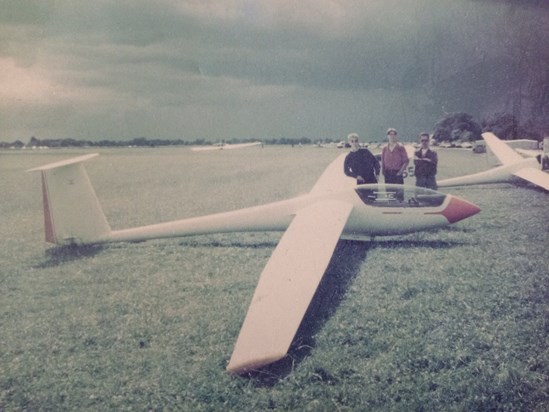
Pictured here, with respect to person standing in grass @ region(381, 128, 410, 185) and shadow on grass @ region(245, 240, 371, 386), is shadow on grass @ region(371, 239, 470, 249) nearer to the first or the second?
shadow on grass @ region(245, 240, 371, 386)

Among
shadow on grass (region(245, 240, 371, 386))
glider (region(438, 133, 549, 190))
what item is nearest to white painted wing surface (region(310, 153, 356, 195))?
shadow on grass (region(245, 240, 371, 386))

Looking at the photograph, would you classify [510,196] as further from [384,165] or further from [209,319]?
[209,319]

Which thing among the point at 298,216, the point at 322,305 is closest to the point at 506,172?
the point at 298,216

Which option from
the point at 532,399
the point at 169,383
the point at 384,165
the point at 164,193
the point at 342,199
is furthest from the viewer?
the point at 164,193

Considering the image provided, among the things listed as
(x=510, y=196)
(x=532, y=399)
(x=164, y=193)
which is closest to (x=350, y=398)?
(x=532, y=399)

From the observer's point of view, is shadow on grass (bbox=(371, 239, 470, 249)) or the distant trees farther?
the distant trees

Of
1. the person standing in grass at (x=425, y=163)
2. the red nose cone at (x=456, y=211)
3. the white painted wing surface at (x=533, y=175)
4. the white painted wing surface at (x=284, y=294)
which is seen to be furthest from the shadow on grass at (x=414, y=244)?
the white painted wing surface at (x=533, y=175)

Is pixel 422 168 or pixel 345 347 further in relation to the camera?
pixel 422 168
